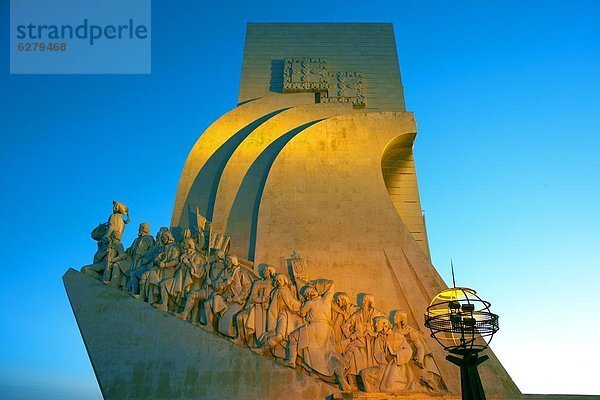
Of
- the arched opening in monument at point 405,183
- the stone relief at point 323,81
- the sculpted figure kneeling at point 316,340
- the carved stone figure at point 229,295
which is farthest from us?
the stone relief at point 323,81

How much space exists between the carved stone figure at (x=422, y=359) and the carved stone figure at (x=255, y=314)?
2.00 m

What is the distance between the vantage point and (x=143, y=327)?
25.1ft

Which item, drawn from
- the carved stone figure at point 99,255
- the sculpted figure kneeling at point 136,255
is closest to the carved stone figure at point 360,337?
the sculpted figure kneeling at point 136,255

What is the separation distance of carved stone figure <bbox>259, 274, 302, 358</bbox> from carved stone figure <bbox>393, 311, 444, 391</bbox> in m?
1.57

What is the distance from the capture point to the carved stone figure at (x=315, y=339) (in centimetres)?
739

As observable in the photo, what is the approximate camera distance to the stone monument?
7.40 meters

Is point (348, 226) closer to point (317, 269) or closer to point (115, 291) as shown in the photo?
point (317, 269)

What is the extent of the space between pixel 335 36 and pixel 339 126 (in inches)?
131

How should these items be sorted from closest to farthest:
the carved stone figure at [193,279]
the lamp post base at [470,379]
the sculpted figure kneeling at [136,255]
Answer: the lamp post base at [470,379]
the carved stone figure at [193,279]
the sculpted figure kneeling at [136,255]

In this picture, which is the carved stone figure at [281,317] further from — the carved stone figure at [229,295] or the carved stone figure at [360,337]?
the carved stone figure at [360,337]

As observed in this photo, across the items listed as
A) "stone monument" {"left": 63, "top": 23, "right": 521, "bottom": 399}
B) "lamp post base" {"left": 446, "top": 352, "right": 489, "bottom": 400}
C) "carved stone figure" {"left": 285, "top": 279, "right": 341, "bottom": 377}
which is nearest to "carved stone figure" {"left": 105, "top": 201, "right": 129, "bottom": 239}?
"stone monument" {"left": 63, "top": 23, "right": 521, "bottom": 399}

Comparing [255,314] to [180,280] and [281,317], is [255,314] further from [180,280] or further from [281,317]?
[180,280]

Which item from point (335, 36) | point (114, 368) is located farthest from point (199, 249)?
point (335, 36)

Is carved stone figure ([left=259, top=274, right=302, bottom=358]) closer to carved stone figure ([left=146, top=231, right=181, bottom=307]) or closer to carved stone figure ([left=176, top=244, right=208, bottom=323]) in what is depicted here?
carved stone figure ([left=176, top=244, right=208, bottom=323])
